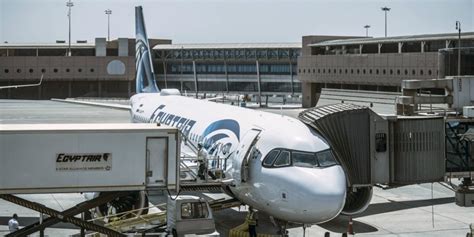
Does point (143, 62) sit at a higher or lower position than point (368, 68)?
lower

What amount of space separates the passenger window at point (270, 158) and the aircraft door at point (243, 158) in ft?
2.96

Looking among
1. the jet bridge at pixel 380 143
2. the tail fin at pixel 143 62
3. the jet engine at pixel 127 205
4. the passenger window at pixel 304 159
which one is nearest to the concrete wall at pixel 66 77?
the tail fin at pixel 143 62

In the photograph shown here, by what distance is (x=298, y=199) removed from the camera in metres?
20.0

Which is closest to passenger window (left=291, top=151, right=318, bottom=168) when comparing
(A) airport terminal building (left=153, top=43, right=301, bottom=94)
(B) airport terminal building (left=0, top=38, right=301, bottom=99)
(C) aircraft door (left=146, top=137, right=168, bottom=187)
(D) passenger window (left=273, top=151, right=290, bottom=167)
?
(D) passenger window (left=273, top=151, right=290, bottom=167)

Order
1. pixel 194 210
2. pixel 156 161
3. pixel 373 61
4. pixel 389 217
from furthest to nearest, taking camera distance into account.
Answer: pixel 373 61, pixel 389 217, pixel 194 210, pixel 156 161

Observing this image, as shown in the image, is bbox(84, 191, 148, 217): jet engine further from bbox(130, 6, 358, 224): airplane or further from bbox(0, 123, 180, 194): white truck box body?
bbox(130, 6, 358, 224): airplane

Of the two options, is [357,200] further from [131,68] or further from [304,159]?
[131,68]

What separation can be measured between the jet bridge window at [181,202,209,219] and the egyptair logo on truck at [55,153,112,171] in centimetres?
291

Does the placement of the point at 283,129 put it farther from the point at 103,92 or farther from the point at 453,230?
the point at 103,92

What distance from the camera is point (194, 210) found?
844 inches

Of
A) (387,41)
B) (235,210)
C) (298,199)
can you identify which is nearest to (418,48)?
(387,41)

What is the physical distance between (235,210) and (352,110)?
23.9ft

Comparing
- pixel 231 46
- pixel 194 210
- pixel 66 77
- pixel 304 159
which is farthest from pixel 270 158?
pixel 231 46

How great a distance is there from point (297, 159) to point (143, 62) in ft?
108
